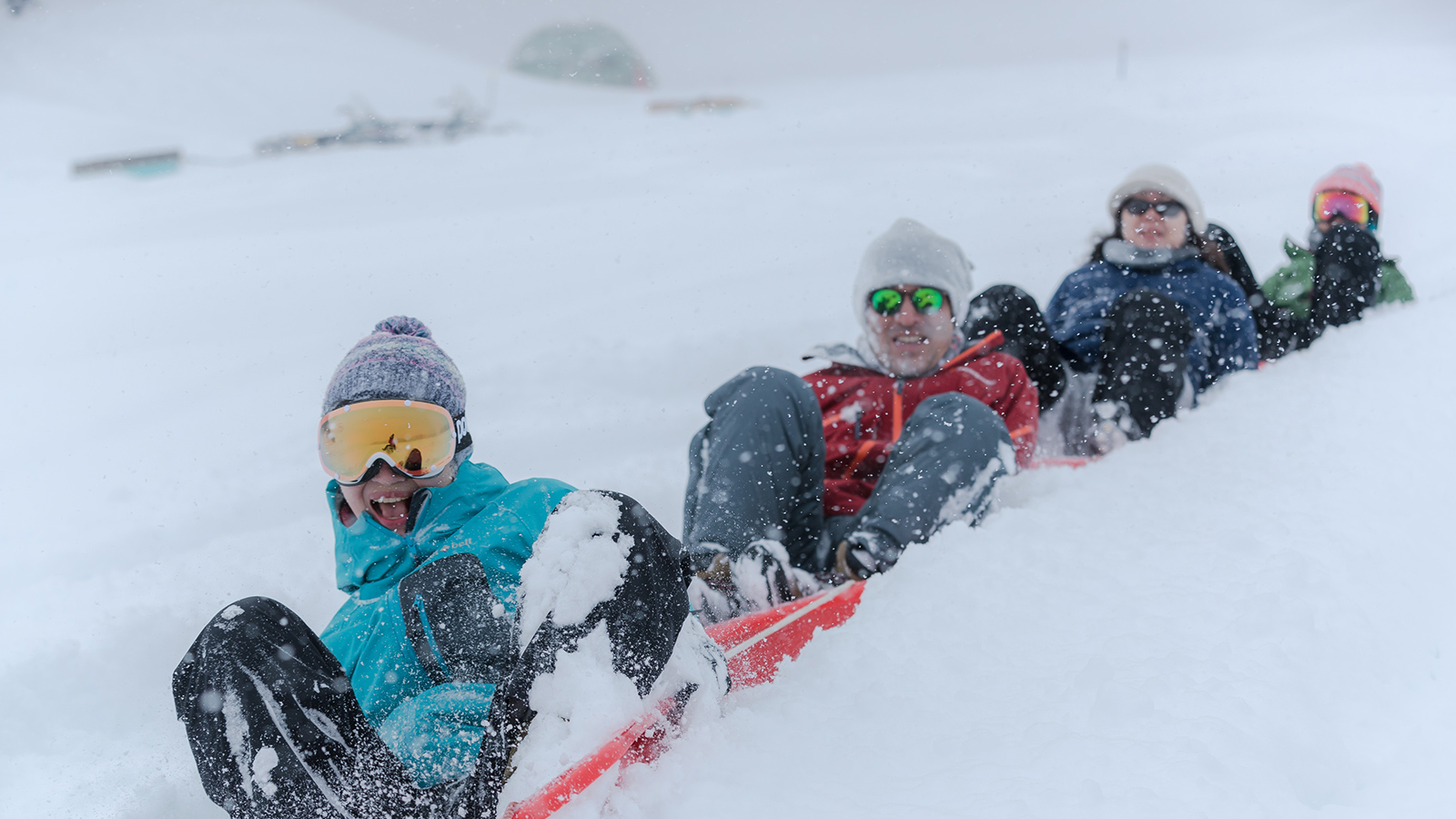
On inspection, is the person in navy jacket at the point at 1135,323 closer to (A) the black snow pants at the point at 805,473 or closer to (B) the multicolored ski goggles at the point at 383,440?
(A) the black snow pants at the point at 805,473

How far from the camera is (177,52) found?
18562 mm

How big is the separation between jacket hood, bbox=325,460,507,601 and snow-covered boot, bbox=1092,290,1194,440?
6.22ft

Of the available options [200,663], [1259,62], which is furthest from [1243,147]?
[200,663]

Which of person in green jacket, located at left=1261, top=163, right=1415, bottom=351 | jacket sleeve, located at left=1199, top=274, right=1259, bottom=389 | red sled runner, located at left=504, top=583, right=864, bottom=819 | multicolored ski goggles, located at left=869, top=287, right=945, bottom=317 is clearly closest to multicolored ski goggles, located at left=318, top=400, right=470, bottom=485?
red sled runner, located at left=504, top=583, right=864, bottom=819


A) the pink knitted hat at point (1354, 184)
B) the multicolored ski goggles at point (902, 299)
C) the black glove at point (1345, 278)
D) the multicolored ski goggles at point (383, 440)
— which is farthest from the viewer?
the pink knitted hat at point (1354, 184)

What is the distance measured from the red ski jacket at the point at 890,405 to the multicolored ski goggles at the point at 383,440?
3.38ft

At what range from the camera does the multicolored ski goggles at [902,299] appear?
2.30 m

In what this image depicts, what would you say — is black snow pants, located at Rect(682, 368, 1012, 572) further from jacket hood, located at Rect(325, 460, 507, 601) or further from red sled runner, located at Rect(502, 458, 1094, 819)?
jacket hood, located at Rect(325, 460, 507, 601)

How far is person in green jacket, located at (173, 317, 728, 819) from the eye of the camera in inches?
41.5

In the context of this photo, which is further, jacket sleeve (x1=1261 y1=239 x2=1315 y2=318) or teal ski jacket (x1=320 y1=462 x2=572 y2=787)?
jacket sleeve (x1=1261 y1=239 x2=1315 y2=318)

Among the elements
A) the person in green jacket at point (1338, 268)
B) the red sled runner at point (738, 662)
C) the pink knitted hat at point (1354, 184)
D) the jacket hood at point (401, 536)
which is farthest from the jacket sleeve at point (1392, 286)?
the jacket hood at point (401, 536)

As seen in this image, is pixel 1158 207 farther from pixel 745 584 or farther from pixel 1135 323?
pixel 745 584

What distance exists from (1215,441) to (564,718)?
187 centimetres

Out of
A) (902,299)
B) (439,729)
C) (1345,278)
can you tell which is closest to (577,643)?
(439,729)
